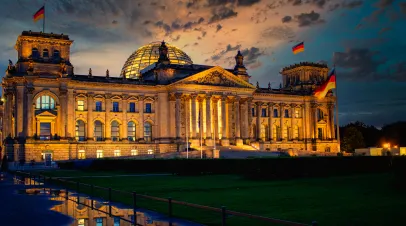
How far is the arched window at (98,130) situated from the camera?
88938 mm

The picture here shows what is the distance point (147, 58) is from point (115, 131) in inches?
1042

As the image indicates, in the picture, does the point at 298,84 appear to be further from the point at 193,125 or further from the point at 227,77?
the point at 193,125

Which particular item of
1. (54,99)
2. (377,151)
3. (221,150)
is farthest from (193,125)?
(377,151)

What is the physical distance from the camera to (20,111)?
80875 mm

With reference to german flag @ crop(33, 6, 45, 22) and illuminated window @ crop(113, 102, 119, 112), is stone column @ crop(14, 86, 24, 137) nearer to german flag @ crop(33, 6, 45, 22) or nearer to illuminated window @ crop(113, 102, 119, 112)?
german flag @ crop(33, 6, 45, 22)

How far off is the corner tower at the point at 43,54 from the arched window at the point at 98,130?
34.8 ft

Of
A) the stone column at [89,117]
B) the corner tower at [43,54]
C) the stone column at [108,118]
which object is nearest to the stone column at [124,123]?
the stone column at [108,118]

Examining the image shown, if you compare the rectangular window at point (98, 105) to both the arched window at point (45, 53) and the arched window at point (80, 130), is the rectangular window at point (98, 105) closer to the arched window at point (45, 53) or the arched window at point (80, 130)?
the arched window at point (80, 130)

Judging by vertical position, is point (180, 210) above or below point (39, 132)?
below

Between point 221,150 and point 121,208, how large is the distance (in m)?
65.4

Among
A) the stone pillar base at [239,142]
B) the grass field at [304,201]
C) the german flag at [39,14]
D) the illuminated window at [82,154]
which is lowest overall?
the grass field at [304,201]

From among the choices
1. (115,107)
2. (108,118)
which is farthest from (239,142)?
(108,118)

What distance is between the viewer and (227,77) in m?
96.9

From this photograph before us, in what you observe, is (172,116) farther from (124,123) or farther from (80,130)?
(80,130)
